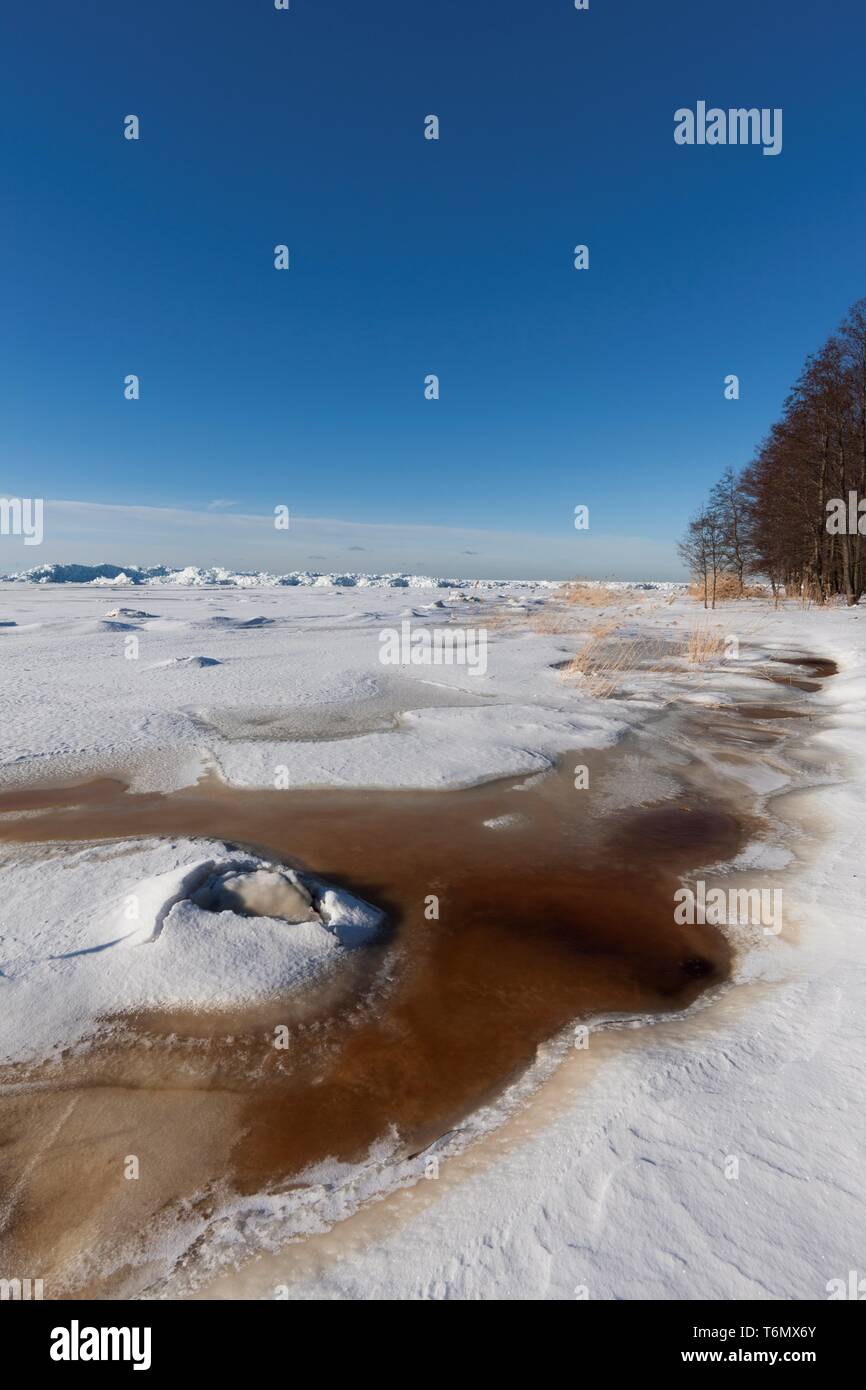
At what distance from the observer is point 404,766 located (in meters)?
5.12

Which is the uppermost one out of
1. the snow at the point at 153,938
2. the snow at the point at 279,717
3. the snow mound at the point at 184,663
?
the snow mound at the point at 184,663

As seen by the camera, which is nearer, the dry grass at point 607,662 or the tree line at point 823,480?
the dry grass at point 607,662

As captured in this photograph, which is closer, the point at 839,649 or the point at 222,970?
the point at 222,970

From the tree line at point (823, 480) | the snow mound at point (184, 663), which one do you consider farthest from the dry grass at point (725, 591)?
the snow mound at point (184, 663)

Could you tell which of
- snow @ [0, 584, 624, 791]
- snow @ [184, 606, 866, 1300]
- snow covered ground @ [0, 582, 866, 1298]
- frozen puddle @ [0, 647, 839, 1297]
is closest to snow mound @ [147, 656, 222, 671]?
snow @ [0, 584, 624, 791]

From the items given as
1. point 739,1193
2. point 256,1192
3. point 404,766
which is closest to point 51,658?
point 404,766

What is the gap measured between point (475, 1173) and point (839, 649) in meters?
12.4

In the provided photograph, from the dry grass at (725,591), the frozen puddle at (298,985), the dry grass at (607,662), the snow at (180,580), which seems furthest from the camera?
the snow at (180,580)

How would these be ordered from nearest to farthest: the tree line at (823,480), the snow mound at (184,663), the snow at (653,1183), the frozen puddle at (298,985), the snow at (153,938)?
the snow at (653,1183)
the frozen puddle at (298,985)
the snow at (153,938)
the snow mound at (184,663)
the tree line at (823,480)

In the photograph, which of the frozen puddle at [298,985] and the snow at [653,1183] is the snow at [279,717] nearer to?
the frozen puddle at [298,985]

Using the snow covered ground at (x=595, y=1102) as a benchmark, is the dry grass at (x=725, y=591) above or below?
above

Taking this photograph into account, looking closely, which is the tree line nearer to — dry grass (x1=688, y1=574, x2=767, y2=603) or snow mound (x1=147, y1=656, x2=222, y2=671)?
dry grass (x1=688, y1=574, x2=767, y2=603)

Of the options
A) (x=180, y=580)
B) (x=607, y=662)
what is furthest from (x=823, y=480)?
(x=180, y=580)
